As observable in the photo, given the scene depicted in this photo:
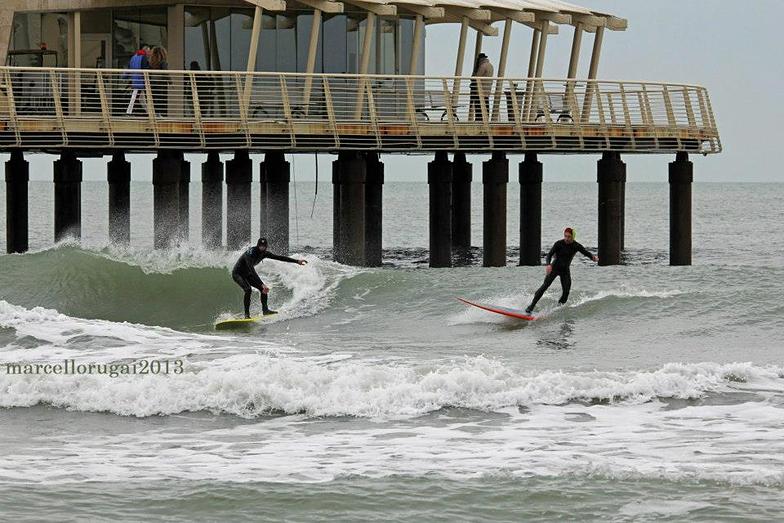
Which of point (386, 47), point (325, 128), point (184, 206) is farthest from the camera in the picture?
point (184, 206)

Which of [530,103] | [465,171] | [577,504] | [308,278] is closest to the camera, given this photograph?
Answer: [577,504]

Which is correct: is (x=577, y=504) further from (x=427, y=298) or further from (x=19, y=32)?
(x=19, y=32)

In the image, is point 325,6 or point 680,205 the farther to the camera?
point 680,205

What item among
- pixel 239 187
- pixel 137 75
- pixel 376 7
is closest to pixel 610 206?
pixel 376 7

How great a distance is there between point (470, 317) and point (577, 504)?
11533 millimetres

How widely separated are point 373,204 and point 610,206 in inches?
181

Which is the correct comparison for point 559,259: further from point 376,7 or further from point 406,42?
point 406,42

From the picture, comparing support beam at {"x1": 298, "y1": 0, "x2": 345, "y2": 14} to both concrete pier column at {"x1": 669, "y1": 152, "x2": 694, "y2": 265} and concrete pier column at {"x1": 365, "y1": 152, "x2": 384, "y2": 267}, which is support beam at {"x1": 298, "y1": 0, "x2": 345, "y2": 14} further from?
concrete pier column at {"x1": 669, "y1": 152, "x2": 694, "y2": 265}

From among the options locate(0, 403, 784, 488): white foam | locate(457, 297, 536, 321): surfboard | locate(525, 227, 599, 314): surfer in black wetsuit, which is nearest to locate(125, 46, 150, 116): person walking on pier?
locate(457, 297, 536, 321): surfboard

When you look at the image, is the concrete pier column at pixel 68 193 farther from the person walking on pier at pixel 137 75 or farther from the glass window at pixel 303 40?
the glass window at pixel 303 40

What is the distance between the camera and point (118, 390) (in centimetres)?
1659

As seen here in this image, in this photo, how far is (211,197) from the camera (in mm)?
33219

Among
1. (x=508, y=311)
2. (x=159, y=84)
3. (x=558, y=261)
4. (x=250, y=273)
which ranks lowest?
(x=508, y=311)

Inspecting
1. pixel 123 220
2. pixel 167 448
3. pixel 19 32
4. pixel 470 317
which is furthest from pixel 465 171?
pixel 167 448
